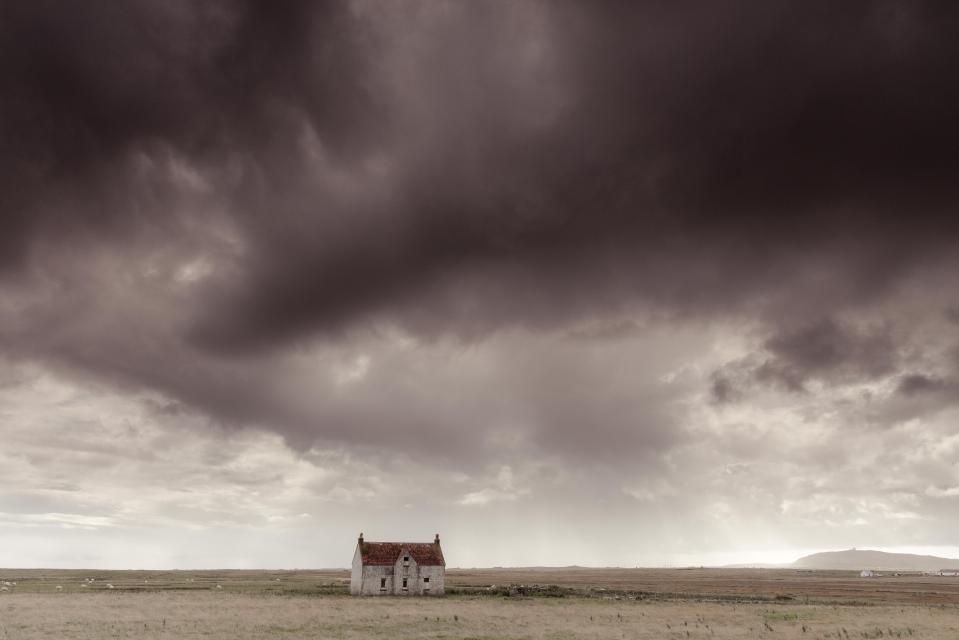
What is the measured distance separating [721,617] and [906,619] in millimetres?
14633

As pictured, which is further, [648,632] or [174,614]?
[174,614]

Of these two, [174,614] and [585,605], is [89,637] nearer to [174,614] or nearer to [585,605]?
[174,614]

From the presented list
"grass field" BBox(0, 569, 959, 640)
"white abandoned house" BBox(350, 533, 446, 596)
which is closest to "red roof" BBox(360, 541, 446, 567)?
"white abandoned house" BBox(350, 533, 446, 596)

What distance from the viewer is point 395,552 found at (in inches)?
3063

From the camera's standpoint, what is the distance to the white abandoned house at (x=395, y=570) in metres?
74.5

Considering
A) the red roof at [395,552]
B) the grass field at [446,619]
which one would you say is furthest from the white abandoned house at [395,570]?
the grass field at [446,619]

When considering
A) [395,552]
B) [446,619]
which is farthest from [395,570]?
[446,619]

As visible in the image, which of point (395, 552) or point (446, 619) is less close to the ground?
point (395, 552)

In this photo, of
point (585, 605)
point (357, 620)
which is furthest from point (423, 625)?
point (585, 605)

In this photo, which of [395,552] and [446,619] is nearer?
[446,619]

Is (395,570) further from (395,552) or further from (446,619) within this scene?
(446,619)

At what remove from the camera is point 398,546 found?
78.9m

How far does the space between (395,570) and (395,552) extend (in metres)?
2.44

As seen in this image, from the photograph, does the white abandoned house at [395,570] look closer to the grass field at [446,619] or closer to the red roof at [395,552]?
the red roof at [395,552]
